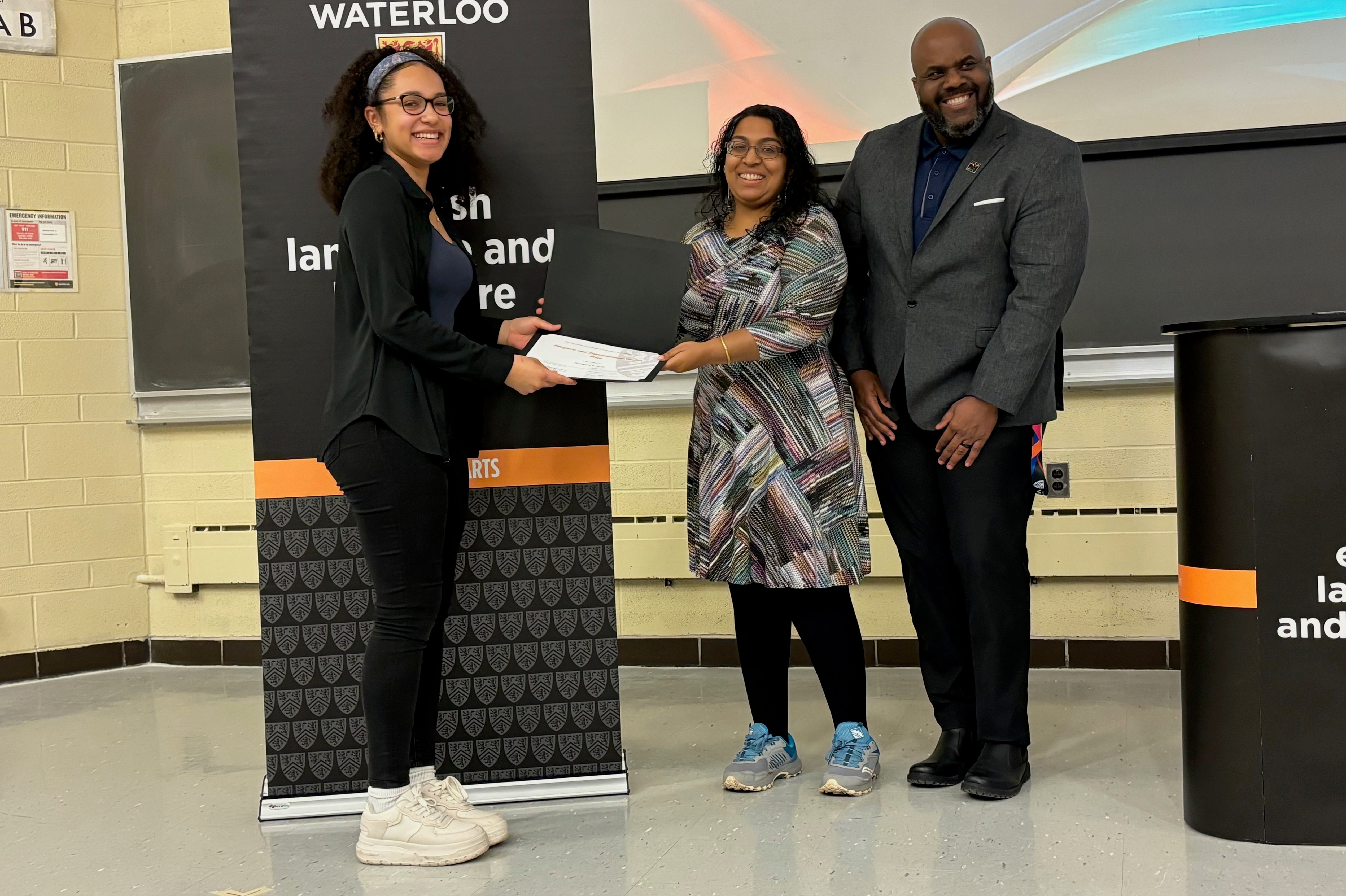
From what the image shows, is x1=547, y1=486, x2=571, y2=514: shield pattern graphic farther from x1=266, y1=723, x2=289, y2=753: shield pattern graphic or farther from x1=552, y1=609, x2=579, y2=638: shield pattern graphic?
x1=266, y1=723, x2=289, y2=753: shield pattern graphic

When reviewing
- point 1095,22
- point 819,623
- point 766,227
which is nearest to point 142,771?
point 819,623

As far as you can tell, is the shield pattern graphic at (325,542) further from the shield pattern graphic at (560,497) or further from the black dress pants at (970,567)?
the black dress pants at (970,567)

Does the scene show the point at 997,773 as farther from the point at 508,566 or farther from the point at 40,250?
the point at 40,250

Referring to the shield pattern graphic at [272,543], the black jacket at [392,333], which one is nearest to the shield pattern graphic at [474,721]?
the shield pattern graphic at [272,543]

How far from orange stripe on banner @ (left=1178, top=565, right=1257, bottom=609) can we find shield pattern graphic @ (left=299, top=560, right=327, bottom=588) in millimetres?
1850

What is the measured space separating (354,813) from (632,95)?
2.47 metres

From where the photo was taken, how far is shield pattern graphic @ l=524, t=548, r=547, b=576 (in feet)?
8.44

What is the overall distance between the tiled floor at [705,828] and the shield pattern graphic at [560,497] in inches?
26.9

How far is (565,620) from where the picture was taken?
8.48 feet

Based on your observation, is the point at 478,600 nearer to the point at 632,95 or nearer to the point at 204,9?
the point at 632,95

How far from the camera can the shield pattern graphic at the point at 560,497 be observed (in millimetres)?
2572

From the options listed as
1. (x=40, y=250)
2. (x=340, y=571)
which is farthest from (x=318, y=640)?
(x=40, y=250)

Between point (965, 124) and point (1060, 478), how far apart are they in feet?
5.15

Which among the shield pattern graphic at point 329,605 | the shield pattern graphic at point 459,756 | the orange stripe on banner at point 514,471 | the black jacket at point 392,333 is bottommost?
the shield pattern graphic at point 459,756
